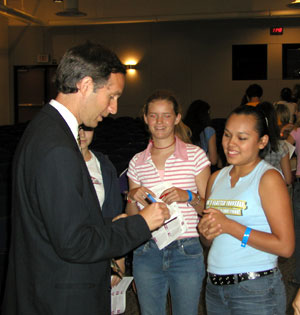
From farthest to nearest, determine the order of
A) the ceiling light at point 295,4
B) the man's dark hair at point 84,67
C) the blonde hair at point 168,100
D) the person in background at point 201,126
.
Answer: the ceiling light at point 295,4
the person in background at point 201,126
the blonde hair at point 168,100
the man's dark hair at point 84,67

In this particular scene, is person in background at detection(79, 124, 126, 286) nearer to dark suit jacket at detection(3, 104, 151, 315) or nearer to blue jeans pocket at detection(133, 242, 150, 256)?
blue jeans pocket at detection(133, 242, 150, 256)

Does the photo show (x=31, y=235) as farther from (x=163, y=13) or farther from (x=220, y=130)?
(x=163, y=13)

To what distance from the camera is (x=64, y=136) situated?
1.55 metres

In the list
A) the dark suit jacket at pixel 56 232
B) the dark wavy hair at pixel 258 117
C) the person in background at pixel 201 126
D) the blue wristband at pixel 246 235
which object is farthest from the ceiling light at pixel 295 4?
the dark suit jacket at pixel 56 232

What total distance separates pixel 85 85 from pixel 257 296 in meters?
1.16

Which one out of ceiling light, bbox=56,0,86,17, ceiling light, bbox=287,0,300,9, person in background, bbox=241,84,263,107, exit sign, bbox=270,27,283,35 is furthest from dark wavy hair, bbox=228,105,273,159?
exit sign, bbox=270,27,283,35

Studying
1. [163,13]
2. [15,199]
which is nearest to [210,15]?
[163,13]

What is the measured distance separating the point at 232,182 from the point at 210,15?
13.1 metres

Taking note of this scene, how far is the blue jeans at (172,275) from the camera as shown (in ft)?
8.08

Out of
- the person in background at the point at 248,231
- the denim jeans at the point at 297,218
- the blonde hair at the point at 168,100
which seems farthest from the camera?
the denim jeans at the point at 297,218

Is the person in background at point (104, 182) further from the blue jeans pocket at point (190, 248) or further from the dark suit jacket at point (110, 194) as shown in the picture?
the blue jeans pocket at point (190, 248)

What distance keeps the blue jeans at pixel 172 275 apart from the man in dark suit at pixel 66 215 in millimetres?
755

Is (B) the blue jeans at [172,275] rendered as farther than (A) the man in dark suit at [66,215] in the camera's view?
Yes

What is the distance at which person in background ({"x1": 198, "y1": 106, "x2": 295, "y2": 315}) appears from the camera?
1.91 m
